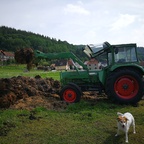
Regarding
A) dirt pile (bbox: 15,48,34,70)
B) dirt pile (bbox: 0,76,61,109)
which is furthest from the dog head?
dirt pile (bbox: 15,48,34,70)

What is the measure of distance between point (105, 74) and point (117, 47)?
1349mm

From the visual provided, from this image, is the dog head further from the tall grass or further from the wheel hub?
the wheel hub

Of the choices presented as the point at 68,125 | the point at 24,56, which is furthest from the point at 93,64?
the point at 68,125

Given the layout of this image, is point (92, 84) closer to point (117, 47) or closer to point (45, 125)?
point (117, 47)

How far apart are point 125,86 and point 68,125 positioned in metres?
3.81

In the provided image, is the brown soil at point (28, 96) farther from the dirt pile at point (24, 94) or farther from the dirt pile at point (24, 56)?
the dirt pile at point (24, 56)

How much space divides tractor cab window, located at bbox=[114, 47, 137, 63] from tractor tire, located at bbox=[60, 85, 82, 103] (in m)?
2.29

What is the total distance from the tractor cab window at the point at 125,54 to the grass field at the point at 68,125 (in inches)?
81.0

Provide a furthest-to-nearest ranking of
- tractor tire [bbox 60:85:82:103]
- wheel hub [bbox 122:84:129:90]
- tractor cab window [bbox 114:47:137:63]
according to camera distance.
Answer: tractor tire [bbox 60:85:82:103], tractor cab window [bbox 114:47:137:63], wheel hub [bbox 122:84:129:90]

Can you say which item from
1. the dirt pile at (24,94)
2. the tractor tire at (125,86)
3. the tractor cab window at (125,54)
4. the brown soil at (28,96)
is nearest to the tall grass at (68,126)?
the tractor tire at (125,86)

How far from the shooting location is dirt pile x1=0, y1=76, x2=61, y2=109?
8.93m

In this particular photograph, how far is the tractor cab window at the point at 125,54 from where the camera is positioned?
9.56m

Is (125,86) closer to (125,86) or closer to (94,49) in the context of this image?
(125,86)

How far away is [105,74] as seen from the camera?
9977 millimetres
